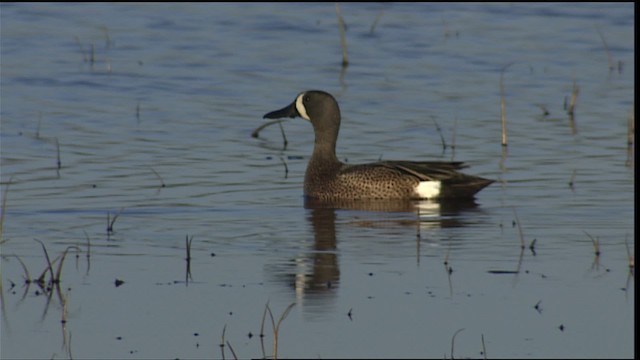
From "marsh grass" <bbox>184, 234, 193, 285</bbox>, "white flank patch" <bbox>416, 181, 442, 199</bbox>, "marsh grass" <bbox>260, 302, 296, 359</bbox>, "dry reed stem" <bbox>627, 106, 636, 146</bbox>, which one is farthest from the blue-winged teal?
"marsh grass" <bbox>260, 302, 296, 359</bbox>

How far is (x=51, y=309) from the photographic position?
7.70 metres

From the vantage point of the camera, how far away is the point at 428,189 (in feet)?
38.3

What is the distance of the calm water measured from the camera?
755 cm

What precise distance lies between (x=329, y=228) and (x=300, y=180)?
1925 mm

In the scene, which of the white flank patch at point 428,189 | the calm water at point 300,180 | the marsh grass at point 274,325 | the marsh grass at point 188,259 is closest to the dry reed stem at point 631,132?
the calm water at point 300,180

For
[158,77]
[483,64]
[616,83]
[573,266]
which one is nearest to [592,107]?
[616,83]

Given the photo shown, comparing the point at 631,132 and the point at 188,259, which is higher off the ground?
the point at 631,132

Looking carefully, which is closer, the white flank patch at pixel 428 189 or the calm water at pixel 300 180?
the calm water at pixel 300 180

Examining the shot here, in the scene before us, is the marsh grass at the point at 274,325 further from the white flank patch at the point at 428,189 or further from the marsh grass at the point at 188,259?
the white flank patch at the point at 428,189

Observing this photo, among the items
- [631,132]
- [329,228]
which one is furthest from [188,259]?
[631,132]

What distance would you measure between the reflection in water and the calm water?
1.1 inches

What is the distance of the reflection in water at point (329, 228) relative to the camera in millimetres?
8172

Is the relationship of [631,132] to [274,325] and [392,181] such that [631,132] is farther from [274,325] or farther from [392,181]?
[274,325]

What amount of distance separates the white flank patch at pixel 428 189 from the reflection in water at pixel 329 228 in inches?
2.5
